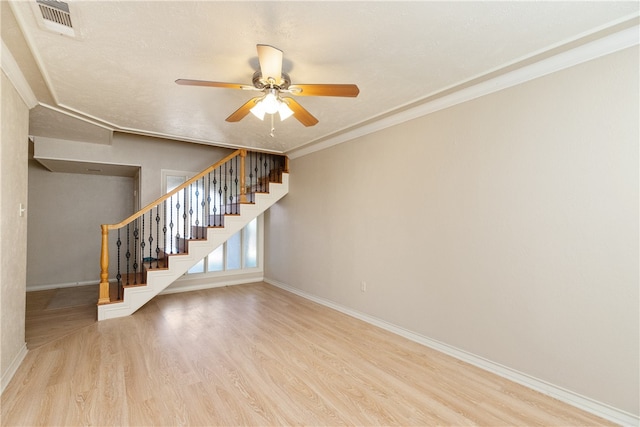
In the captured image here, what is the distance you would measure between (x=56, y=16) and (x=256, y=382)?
2878 mm

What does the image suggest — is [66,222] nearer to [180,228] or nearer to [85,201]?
[85,201]

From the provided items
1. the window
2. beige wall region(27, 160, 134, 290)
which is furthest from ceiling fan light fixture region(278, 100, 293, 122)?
beige wall region(27, 160, 134, 290)

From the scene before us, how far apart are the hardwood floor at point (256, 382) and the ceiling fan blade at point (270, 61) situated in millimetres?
2375

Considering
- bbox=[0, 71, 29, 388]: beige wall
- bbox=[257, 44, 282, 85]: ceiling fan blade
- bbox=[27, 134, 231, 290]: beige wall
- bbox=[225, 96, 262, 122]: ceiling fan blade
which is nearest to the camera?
bbox=[257, 44, 282, 85]: ceiling fan blade

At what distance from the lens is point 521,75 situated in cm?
240

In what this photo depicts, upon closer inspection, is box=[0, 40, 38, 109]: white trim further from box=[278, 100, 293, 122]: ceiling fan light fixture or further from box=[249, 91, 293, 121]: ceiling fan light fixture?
box=[278, 100, 293, 122]: ceiling fan light fixture

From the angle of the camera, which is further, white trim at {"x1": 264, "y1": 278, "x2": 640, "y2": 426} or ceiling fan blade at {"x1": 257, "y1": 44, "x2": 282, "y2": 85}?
white trim at {"x1": 264, "y1": 278, "x2": 640, "y2": 426}

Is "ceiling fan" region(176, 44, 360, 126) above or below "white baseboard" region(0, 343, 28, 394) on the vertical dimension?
above

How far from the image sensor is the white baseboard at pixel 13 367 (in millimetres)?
2282

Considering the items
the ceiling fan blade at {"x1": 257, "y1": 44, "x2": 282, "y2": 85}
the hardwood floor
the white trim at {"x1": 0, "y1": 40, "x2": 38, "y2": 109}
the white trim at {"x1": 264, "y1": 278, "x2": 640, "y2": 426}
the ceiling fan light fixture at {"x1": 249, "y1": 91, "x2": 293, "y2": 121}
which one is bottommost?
the hardwood floor

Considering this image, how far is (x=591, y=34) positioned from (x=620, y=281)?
5.43 ft

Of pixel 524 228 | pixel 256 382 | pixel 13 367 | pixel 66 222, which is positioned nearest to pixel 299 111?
pixel 524 228

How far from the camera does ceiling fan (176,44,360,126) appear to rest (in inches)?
74.7

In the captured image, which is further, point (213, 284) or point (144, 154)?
point (213, 284)
